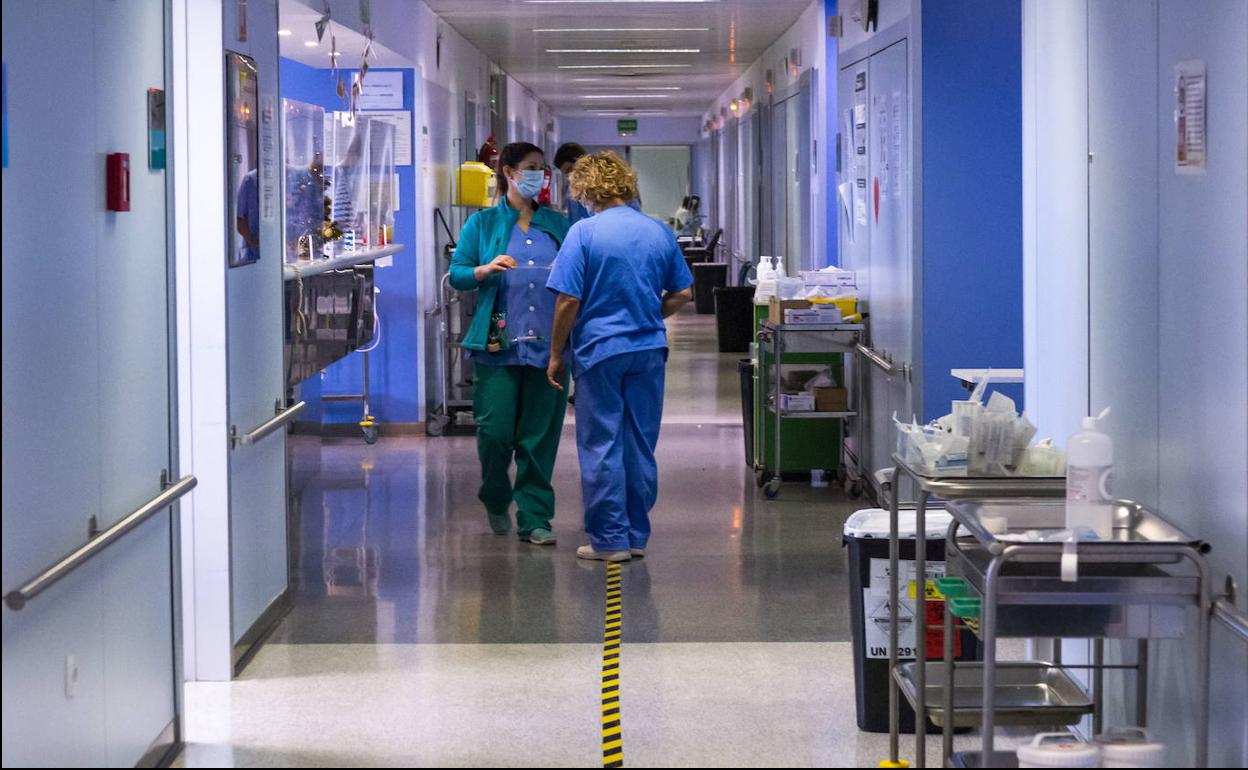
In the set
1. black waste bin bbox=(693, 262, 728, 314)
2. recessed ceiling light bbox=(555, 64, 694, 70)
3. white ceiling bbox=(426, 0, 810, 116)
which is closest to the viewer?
white ceiling bbox=(426, 0, 810, 116)

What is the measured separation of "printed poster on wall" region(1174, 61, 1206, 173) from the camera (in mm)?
3193

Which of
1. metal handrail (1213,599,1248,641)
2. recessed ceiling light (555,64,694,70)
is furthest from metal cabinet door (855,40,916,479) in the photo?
recessed ceiling light (555,64,694,70)

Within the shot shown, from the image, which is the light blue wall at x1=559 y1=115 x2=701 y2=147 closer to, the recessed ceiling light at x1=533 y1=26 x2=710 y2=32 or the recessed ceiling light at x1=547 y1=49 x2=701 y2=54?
the recessed ceiling light at x1=547 y1=49 x2=701 y2=54

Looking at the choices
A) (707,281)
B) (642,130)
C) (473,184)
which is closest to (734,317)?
(473,184)

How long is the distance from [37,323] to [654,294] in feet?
10.9

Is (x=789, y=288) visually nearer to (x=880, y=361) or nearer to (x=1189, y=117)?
(x=880, y=361)

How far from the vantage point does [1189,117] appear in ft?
10.7

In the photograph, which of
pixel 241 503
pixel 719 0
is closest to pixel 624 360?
pixel 241 503

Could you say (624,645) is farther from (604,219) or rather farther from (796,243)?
(796,243)

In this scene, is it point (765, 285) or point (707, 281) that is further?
point (707, 281)

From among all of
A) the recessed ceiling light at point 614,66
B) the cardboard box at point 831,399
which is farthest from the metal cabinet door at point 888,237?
the recessed ceiling light at point 614,66

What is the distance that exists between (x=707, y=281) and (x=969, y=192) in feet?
42.9

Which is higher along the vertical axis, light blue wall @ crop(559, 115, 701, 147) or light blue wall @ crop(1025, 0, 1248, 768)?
light blue wall @ crop(559, 115, 701, 147)

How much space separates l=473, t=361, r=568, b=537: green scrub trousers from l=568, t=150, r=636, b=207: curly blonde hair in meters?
0.76
